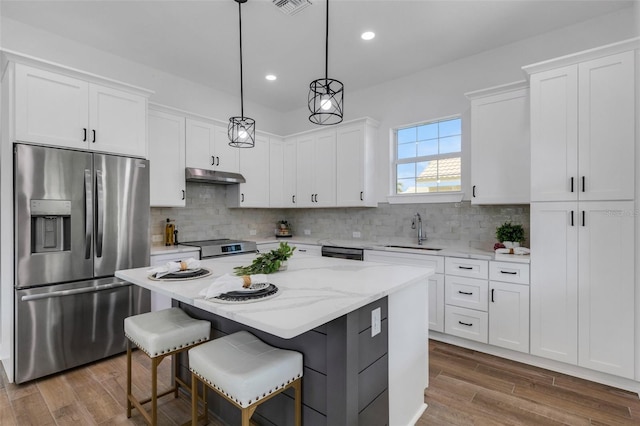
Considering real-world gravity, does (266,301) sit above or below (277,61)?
below

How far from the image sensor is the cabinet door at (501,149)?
303 centimetres

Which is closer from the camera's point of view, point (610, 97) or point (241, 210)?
point (610, 97)

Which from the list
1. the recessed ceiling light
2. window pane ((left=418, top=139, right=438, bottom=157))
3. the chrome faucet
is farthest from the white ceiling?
the chrome faucet

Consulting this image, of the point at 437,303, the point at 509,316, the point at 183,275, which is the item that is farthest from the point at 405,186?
the point at 183,275

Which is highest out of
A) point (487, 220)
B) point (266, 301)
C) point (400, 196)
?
point (400, 196)

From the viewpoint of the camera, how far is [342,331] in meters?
1.46

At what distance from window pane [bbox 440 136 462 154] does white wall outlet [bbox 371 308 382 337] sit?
280 cm

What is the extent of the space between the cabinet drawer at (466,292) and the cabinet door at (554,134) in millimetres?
907

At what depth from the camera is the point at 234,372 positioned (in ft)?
4.61

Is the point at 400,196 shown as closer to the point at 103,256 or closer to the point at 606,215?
the point at 606,215

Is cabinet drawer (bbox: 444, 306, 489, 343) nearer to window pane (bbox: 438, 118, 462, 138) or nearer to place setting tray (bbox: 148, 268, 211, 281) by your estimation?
window pane (bbox: 438, 118, 462, 138)

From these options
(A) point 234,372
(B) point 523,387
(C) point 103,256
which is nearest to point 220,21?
(C) point 103,256

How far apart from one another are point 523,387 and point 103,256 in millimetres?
3580

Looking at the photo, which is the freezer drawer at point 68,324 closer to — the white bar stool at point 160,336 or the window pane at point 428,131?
the white bar stool at point 160,336
